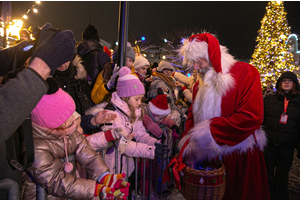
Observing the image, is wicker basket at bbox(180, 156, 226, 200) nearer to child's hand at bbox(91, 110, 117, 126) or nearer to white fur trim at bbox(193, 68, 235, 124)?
white fur trim at bbox(193, 68, 235, 124)

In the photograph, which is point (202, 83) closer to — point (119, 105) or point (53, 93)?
point (119, 105)

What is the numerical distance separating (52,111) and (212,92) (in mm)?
1711

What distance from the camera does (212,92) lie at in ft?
7.46

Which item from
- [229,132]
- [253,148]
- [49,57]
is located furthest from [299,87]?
[49,57]

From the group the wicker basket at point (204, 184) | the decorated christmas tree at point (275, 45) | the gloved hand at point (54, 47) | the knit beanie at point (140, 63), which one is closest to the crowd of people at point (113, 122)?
the gloved hand at point (54, 47)

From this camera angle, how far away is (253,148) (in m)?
2.23

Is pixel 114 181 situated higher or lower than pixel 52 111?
lower

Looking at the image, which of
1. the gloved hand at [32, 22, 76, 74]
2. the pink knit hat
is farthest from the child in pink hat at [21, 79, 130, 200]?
the gloved hand at [32, 22, 76, 74]

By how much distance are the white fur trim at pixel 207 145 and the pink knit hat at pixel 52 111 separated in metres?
1.37

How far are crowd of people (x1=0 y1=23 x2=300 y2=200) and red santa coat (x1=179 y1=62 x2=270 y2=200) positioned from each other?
11 millimetres

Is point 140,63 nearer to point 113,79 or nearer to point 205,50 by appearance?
point 113,79

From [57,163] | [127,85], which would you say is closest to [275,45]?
[127,85]

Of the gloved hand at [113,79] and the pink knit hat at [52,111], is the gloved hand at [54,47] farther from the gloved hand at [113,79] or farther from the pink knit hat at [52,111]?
the gloved hand at [113,79]

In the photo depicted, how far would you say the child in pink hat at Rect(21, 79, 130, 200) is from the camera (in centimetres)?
138
